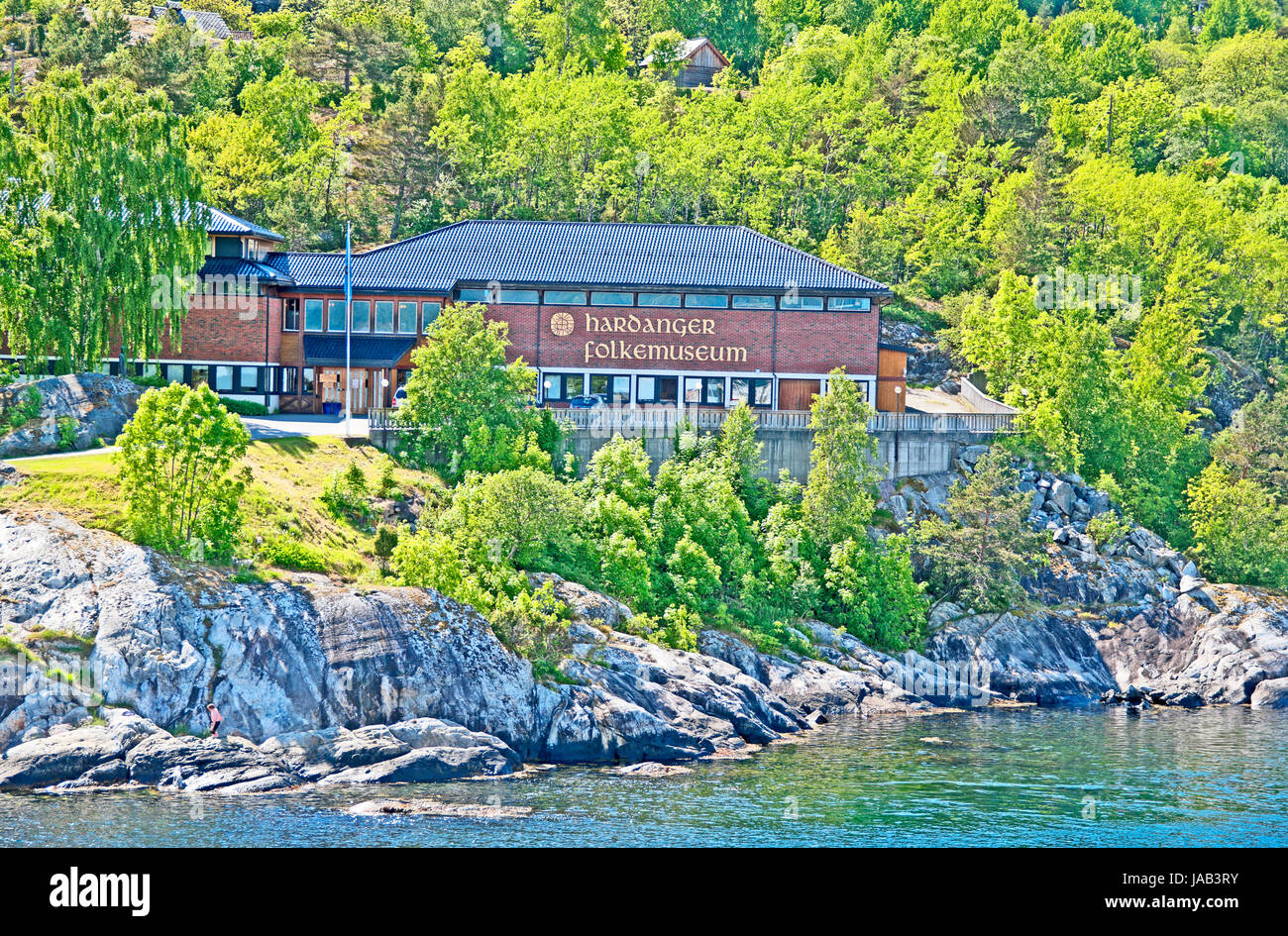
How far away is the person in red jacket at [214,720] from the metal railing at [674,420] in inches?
834

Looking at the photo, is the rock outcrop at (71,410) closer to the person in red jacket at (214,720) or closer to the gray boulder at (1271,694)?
the person in red jacket at (214,720)

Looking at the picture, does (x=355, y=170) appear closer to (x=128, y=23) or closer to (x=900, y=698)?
(x=128, y=23)

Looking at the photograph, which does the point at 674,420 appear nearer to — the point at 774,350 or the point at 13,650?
the point at 774,350

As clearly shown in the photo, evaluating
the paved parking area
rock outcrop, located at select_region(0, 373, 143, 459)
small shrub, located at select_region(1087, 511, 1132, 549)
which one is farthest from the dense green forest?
the paved parking area

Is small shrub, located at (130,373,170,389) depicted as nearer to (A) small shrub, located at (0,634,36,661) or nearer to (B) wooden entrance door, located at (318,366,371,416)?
(B) wooden entrance door, located at (318,366,371,416)

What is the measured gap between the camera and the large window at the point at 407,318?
73062mm

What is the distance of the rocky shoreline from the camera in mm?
42031

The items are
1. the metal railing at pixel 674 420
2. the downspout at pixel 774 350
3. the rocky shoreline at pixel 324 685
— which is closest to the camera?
the rocky shoreline at pixel 324 685

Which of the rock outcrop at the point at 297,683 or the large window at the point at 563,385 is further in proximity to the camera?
the large window at the point at 563,385

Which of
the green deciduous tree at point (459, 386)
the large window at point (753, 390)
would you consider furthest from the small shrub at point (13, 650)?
the large window at point (753, 390)

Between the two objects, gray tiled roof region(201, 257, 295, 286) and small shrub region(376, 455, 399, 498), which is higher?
gray tiled roof region(201, 257, 295, 286)

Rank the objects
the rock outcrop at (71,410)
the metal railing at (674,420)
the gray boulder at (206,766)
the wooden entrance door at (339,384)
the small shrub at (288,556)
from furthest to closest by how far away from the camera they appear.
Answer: the wooden entrance door at (339,384) → the metal railing at (674,420) → the rock outcrop at (71,410) → the small shrub at (288,556) → the gray boulder at (206,766)

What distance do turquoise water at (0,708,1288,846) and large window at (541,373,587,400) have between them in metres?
26.0

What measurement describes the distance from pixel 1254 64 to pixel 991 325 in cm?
7614
